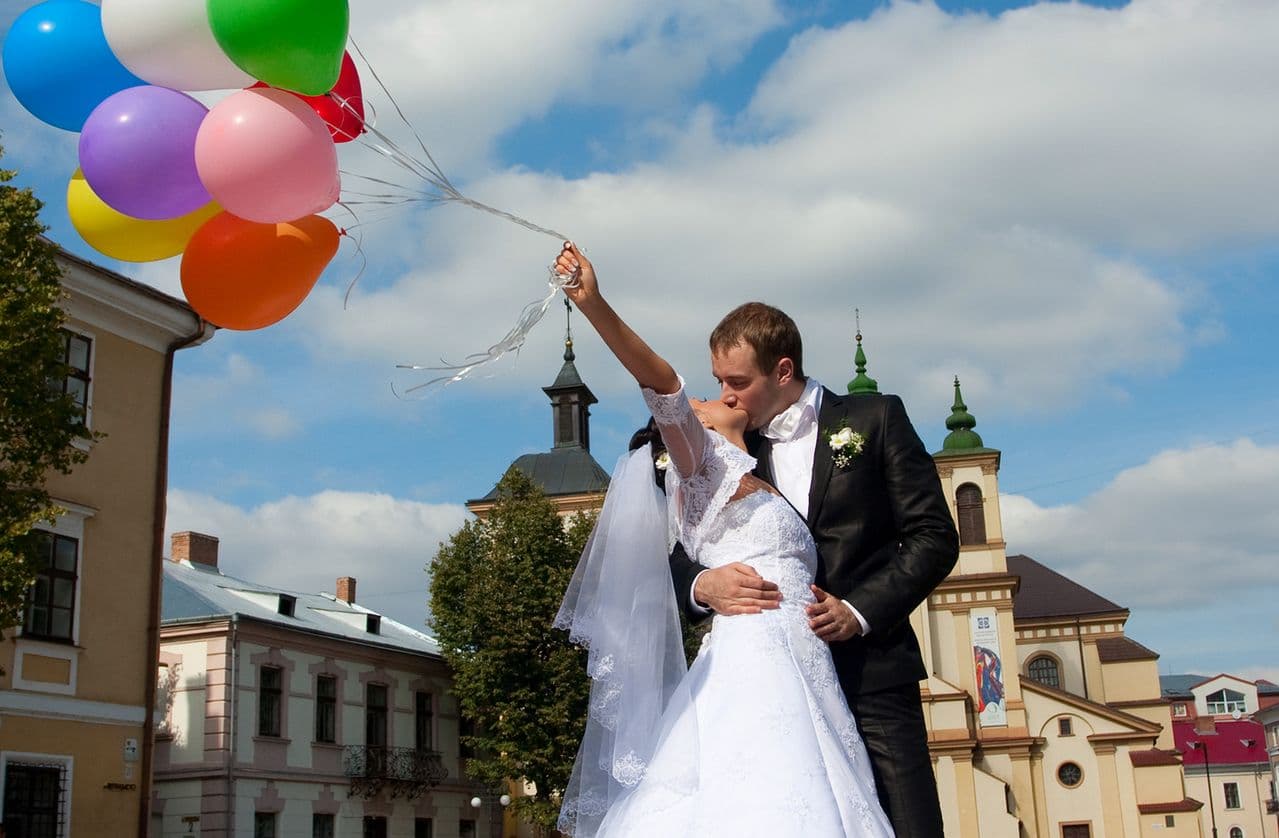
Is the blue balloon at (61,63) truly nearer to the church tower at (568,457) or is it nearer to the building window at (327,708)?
the building window at (327,708)

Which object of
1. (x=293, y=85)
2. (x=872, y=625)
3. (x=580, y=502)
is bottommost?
(x=872, y=625)

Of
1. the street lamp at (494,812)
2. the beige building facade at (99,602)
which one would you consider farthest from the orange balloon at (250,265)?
the street lamp at (494,812)

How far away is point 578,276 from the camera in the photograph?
142 inches

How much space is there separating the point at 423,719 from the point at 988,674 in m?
22.0

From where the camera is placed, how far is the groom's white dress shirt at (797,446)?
430 cm

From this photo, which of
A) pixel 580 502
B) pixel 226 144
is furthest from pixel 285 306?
pixel 580 502

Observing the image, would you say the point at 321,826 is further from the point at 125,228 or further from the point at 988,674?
the point at 125,228

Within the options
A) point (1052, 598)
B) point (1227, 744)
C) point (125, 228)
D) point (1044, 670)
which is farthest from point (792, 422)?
point (1227, 744)

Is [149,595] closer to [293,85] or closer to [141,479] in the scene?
[141,479]

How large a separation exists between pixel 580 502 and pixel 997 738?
1742cm

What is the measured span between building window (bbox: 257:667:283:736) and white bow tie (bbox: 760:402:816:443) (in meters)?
27.3

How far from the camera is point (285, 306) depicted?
16.9 feet

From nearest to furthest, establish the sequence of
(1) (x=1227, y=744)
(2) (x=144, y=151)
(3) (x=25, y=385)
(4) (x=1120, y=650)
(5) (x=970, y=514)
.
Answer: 1. (2) (x=144, y=151)
2. (3) (x=25, y=385)
3. (5) (x=970, y=514)
4. (4) (x=1120, y=650)
5. (1) (x=1227, y=744)

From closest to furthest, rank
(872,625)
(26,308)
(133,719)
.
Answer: (872,625), (26,308), (133,719)
